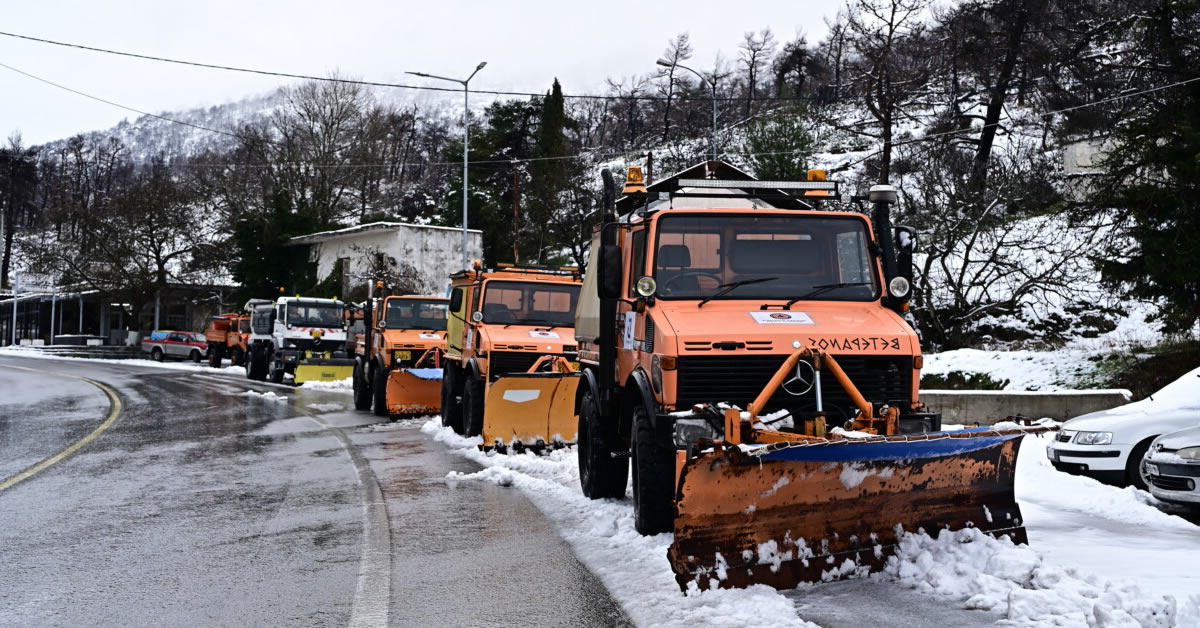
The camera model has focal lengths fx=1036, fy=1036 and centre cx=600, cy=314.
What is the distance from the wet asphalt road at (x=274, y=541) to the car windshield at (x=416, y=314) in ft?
17.4

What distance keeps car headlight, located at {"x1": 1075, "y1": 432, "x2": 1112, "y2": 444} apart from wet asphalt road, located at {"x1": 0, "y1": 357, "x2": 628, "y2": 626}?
526cm

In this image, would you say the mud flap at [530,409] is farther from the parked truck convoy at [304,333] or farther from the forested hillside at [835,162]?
the parked truck convoy at [304,333]

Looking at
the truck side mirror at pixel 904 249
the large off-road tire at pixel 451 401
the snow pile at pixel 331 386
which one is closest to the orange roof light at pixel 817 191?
the truck side mirror at pixel 904 249

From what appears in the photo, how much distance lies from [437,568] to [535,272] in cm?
909

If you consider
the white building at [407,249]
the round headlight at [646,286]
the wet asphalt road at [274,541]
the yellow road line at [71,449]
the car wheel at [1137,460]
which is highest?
the white building at [407,249]

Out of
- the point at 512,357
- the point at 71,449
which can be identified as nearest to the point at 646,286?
the point at 512,357

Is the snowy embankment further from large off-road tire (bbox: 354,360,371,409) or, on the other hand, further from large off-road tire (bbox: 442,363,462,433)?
large off-road tire (bbox: 354,360,371,409)

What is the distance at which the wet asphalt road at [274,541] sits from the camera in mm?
5406

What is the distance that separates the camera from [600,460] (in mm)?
8422

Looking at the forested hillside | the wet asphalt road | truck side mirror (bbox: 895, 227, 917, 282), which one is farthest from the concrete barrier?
truck side mirror (bbox: 895, 227, 917, 282)

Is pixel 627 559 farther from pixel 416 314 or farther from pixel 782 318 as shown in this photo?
pixel 416 314

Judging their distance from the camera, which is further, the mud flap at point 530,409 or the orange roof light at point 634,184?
the mud flap at point 530,409

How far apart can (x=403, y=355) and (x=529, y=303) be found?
5.10 metres

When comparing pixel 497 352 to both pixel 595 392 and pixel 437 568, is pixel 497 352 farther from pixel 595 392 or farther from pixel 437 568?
pixel 437 568
